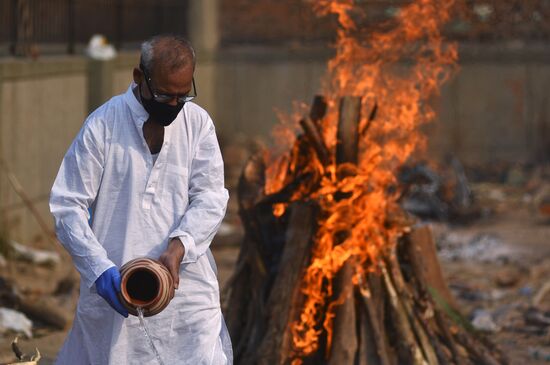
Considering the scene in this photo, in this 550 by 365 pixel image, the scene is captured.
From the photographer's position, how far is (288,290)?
259 inches

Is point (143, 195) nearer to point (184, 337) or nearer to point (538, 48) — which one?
point (184, 337)

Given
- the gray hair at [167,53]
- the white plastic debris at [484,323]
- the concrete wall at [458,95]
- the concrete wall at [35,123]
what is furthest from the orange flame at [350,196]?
the concrete wall at [458,95]

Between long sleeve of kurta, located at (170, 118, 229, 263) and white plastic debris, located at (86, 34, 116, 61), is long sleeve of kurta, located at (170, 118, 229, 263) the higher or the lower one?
the higher one

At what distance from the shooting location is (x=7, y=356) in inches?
305

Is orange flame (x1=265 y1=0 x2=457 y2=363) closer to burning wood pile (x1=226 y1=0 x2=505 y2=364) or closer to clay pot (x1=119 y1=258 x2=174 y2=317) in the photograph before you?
burning wood pile (x1=226 y1=0 x2=505 y2=364)

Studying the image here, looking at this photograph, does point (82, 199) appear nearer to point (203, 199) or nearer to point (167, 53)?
point (203, 199)

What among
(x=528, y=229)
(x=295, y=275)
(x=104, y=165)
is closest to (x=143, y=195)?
(x=104, y=165)

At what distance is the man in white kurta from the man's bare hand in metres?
0.02

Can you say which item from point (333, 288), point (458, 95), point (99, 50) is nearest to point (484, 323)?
point (333, 288)

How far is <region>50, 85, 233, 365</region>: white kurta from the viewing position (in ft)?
13.9

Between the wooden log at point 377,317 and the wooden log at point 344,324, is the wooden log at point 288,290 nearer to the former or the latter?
the wooden log at point 344,324

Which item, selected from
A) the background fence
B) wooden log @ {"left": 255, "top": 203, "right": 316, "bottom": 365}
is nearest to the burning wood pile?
wooden log @ {"left": 255, "top": 203, "right": 316, "bottom": 365}

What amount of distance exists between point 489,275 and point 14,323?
15.0ft

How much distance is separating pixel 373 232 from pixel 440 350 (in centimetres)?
76
